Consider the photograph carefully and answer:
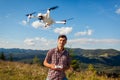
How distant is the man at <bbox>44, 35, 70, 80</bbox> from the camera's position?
6930mm

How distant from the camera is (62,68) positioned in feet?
22.6

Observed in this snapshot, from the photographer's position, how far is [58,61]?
7121 mm

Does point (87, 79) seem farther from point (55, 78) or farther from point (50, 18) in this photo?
point (50, 18)

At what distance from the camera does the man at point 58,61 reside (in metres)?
6.93

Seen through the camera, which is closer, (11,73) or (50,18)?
(11,73)

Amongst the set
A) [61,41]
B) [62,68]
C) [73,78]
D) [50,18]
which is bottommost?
[73,78]

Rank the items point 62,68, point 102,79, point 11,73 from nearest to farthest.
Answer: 1. point 62,68
2. point 102,79
3. point 11,73

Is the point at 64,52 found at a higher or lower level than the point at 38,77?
higher

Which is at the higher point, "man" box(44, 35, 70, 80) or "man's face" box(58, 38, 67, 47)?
"man's face" box(58, 38, 67, 47)

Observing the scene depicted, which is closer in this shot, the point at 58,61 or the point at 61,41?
the point at 61,41

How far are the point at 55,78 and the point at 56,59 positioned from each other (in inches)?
18.3

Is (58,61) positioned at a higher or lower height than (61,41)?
lower

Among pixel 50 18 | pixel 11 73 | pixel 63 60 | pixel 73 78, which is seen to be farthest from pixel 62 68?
pixel 50 18

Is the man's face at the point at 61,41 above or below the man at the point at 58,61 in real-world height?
above
